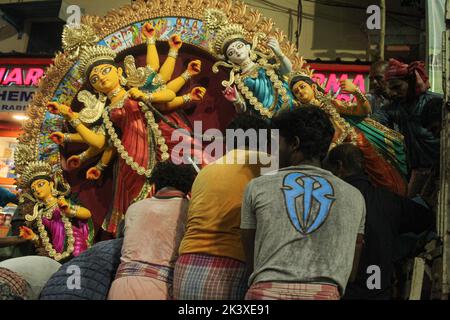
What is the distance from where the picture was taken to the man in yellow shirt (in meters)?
2.47

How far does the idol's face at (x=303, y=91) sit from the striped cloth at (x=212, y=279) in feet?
7.47

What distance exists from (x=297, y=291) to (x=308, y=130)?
69 centimetres

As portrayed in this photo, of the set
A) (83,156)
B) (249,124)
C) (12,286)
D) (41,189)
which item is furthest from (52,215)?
(249,124)

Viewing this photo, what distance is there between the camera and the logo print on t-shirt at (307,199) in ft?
6.97

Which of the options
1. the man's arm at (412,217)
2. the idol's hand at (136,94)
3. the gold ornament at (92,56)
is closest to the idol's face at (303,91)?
the idol's hand at (136,94)

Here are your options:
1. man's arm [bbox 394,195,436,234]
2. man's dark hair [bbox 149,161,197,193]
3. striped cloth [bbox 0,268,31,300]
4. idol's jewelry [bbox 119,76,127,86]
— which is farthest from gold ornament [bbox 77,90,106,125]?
man's arm [bbox 394,195,436,234]

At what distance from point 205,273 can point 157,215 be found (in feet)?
1.75

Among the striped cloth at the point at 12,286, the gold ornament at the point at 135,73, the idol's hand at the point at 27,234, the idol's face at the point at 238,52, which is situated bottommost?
the striped cloth at the point at 12,286

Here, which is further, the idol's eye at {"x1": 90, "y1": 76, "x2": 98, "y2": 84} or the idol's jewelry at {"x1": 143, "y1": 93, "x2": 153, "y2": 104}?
the idol's eye at {"x1": 90, "y1": 76, "x2": 98, "y2": 84}

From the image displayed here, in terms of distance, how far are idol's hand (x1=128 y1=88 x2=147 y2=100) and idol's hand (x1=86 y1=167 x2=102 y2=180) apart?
2.52ft

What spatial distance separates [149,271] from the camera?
2.82 meters

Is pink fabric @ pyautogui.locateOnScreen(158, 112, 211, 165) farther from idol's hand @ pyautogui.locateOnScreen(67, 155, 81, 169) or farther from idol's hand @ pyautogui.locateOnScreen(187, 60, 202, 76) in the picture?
idol's hand @ pyautogui.locateOnScreen(67, 155, 81, 169)

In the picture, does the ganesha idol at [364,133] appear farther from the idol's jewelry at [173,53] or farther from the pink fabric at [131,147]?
the idol's jewelry at [173,53]
